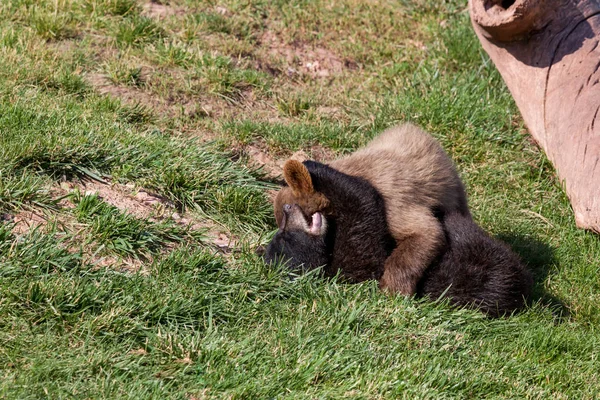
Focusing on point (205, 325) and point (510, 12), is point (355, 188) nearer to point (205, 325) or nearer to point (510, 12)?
point (205, 325)

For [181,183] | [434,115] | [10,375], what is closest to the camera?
[10,375]

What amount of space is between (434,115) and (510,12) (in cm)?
152

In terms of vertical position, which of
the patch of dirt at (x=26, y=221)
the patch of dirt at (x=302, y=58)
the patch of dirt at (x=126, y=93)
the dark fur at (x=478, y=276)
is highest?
the dark fur at (x=478, y=276)

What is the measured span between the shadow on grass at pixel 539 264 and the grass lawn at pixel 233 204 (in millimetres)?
22

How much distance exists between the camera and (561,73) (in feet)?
23.0

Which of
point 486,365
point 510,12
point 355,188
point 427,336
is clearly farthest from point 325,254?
point 510,12

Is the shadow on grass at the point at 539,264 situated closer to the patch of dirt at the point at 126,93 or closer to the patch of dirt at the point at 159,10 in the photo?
the patch of dirt at the point at 126,93

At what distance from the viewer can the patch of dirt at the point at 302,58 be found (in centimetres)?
896

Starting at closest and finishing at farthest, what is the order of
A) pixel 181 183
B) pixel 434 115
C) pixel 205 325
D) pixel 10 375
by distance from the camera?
pixel 10 375 < pixel 205 325 < pixel 181 183 < pixel 434 115

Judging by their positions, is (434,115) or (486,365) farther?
(434,115)

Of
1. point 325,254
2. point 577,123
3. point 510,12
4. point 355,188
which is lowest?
point 325,254

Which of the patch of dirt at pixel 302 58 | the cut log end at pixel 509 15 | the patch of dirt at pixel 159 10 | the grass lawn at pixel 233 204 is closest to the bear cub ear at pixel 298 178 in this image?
the grass lawn at pixel 233 204

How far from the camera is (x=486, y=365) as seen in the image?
4.94 metres

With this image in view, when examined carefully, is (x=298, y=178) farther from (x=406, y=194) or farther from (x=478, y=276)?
(x=478, y=276)
